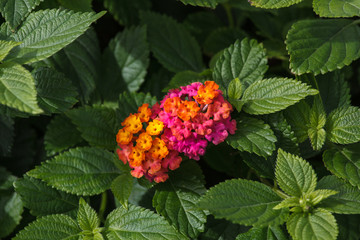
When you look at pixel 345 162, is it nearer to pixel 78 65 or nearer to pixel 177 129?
pixel 177 129

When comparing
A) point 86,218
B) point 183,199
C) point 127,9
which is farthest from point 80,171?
point 127,9

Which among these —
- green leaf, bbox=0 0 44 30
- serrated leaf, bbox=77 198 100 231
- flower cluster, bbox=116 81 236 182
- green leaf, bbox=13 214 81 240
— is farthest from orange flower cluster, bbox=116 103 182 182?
green leaf, bbox=0 0 44 30

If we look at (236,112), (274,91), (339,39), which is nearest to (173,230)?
(236,112)

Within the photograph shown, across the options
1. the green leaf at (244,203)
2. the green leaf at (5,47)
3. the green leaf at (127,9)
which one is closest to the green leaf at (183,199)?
the green leaf at (244,203)

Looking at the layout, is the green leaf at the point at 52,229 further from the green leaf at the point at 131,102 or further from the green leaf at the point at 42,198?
the green leaf at the point at 131,102

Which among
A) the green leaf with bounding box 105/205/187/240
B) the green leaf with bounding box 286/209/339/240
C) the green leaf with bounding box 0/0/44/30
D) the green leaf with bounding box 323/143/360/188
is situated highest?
the green leaf with bounding box 0/0/44/30

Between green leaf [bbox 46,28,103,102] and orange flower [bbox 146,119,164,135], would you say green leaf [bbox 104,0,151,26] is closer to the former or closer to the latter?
green leaf [bbox 46,28,103,102]
